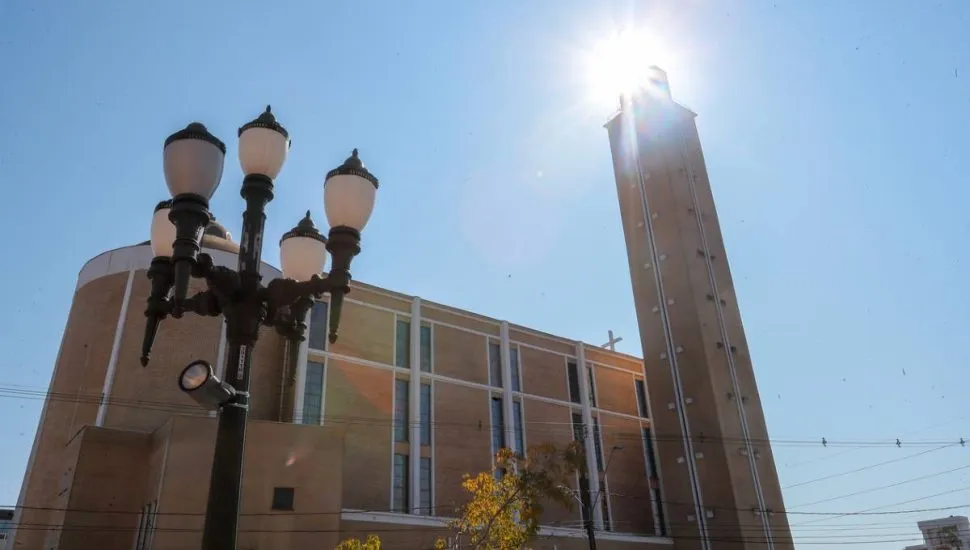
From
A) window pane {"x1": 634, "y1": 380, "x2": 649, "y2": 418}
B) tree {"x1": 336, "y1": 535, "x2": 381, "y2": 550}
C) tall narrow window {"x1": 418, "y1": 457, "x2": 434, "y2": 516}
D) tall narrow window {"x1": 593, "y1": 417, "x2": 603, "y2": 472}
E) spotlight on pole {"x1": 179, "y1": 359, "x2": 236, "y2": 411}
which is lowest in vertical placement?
spotlight on pole {"x1": 179, "y1": 359, "x2": 236, "y2": 411}

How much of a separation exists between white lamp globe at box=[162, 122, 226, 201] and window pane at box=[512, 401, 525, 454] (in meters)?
33.3

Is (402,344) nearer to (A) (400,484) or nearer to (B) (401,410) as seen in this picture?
(B) (401,410)

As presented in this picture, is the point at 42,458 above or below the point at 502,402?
below

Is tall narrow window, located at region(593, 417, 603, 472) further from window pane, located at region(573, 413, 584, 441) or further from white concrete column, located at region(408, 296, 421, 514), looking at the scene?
white concrete column, located at region(408, 296, 421, 514)

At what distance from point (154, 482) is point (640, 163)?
114 ft

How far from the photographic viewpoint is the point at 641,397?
46000 millimetres

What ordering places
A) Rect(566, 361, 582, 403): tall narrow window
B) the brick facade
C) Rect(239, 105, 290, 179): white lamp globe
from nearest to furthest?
Rect(239, 105, 290, 179): white lamp globe → the brick facade → Rect(566, 361, 582, 403): tall narrow window

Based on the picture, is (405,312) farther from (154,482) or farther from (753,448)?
(753,448)

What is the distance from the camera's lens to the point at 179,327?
2958 centimetres

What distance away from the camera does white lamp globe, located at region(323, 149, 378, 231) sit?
19.7ft

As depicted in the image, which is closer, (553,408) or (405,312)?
(405,312)

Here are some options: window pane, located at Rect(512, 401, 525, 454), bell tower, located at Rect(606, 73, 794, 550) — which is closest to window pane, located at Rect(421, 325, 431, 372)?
window pane, located at Rect(512, 401, 525, 454)

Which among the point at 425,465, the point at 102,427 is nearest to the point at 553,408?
the point at 425,465

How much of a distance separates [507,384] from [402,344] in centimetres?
654
